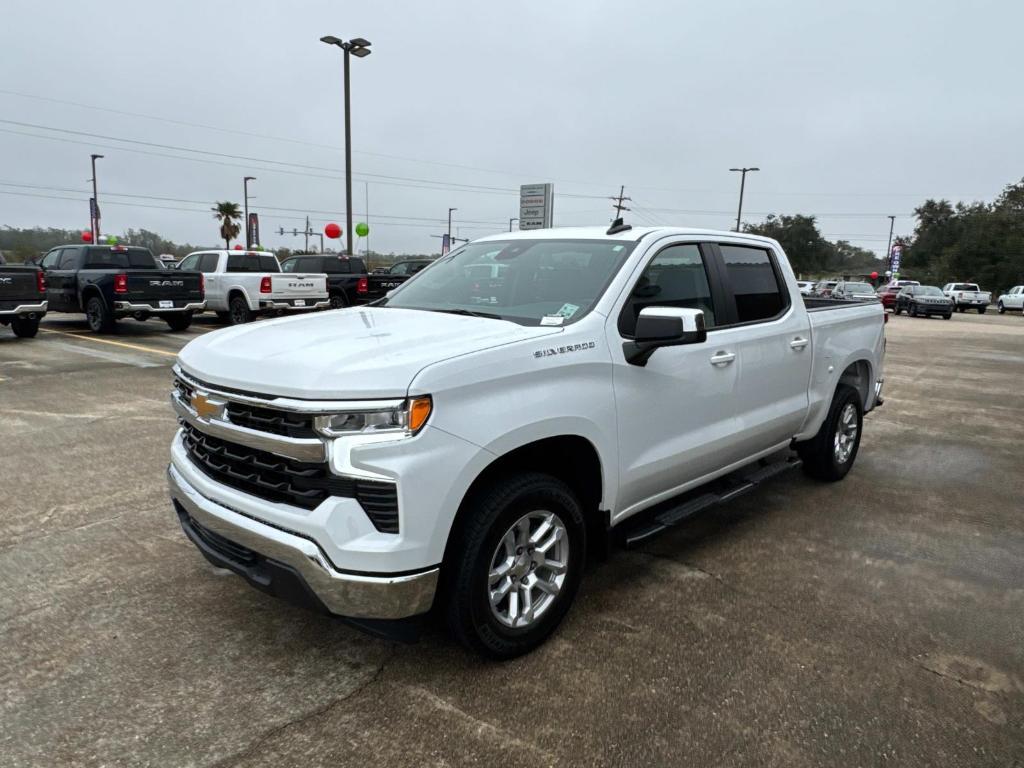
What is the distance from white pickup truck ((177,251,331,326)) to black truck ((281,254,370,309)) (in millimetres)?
1471

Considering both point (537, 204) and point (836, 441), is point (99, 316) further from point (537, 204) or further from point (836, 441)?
point (836, 441)

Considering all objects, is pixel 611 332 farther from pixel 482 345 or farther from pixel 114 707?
pixel 114 707

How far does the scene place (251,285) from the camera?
15.6m

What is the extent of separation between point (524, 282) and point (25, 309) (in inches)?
493

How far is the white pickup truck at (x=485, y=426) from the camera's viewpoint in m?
2.39

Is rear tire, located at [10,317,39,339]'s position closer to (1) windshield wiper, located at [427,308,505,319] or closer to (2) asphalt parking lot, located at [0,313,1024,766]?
(2) asphalt parking lot, located at [0,313,1024,766]

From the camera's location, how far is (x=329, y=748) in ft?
7.84

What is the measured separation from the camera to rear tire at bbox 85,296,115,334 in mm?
14008

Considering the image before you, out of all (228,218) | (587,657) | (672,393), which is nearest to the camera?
(587,657)

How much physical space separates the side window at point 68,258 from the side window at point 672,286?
1515 cm

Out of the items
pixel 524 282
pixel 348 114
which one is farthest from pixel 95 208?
pixel 524 282

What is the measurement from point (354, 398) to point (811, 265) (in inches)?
3503

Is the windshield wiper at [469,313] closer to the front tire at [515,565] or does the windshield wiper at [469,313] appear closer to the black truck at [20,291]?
the front tire at [515,565]

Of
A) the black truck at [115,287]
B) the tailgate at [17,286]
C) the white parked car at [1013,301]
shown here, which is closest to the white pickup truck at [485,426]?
the tailgate at [17,286]
